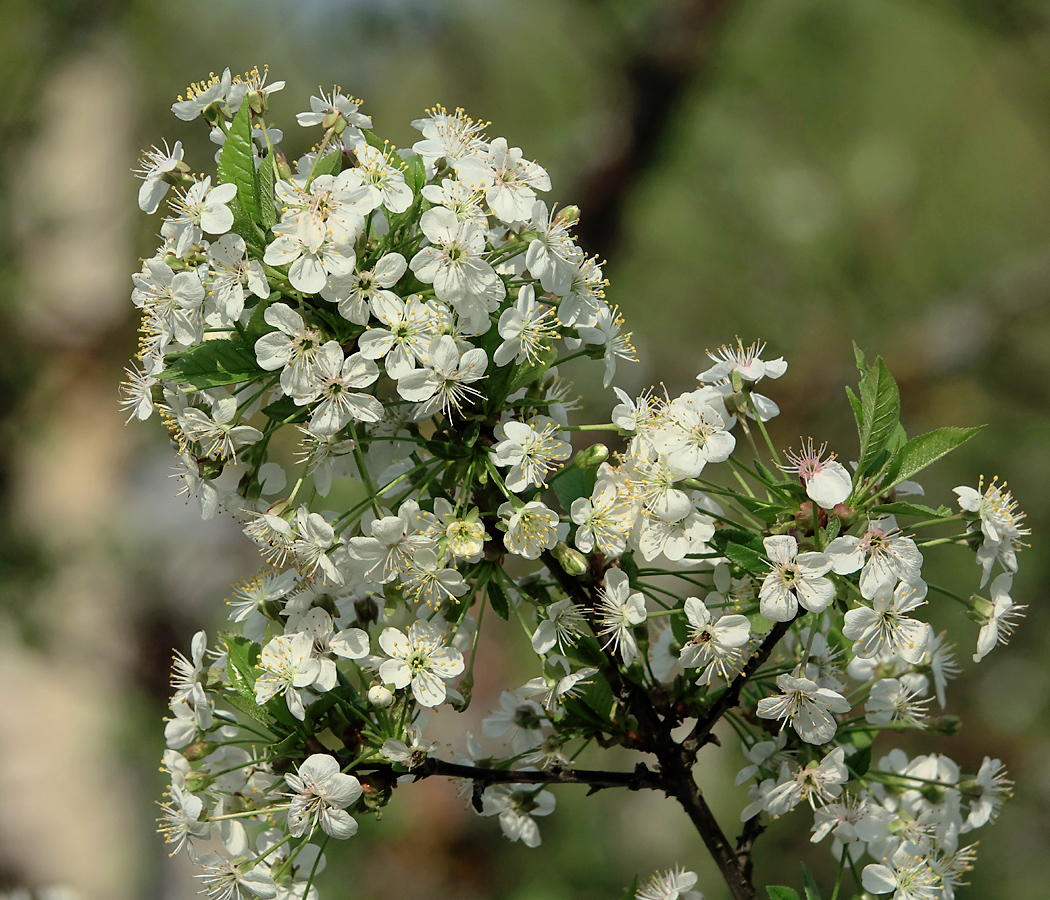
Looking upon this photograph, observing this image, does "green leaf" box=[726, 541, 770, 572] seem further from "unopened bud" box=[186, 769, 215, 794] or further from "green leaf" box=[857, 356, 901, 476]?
"unopened bud" box=[186, 769, 215, 794]

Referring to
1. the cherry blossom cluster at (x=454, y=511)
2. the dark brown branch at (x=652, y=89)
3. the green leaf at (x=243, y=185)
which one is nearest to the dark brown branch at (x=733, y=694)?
the cherry blossom cluster at (x=454, y=511)

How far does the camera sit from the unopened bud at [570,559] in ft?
3.97

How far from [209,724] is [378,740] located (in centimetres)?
30

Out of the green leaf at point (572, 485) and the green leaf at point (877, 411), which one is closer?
the green leaf at point (877, 411)

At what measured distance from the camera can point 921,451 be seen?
3.94 ft

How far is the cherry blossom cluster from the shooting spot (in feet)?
3.75

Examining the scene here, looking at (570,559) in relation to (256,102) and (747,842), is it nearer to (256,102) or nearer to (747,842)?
(747,842)

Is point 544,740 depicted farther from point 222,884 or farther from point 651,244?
point 651,244

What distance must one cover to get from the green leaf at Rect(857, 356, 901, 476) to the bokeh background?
3798mm

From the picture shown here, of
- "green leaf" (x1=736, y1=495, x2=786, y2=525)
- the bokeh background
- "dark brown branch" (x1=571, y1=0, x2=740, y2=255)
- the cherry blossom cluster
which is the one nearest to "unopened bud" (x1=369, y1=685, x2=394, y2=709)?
the cherry blossom cluster

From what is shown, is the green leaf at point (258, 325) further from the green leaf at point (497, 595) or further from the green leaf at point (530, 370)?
the green leaf at point (497, 595)

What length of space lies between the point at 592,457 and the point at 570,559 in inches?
6.4

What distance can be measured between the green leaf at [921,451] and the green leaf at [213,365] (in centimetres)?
88

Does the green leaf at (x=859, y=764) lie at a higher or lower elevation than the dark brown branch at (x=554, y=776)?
lower
